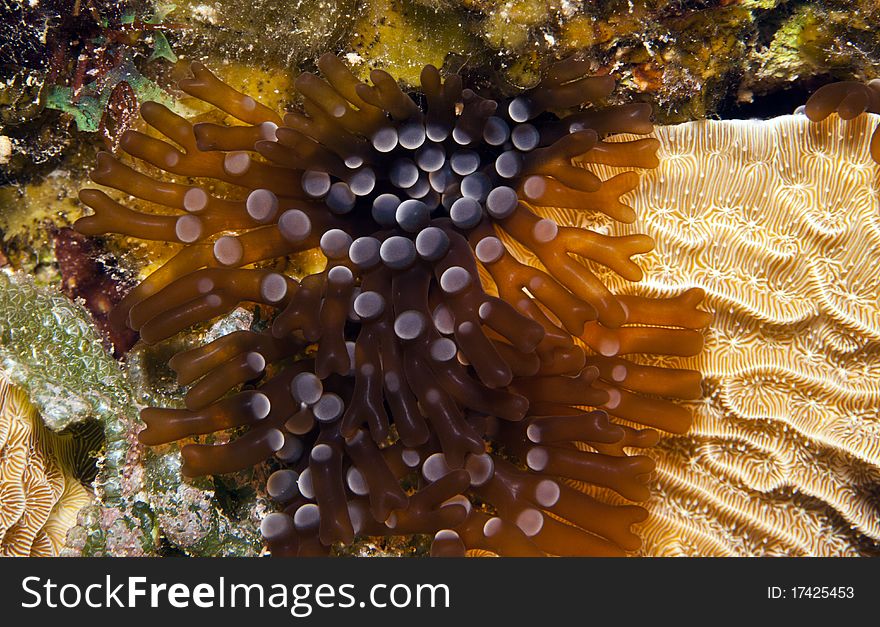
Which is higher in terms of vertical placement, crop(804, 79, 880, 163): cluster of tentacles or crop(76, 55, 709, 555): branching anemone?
crop(804, 79, 880, 163): cluster of tentacles

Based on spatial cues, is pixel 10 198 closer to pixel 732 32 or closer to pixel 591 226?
pixel 591 226

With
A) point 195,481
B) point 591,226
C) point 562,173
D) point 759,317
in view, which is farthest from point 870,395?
point 195,481

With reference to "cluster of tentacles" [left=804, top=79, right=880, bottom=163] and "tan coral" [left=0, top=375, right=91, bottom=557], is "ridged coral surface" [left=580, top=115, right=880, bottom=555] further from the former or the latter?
"tan coral" [left=0, top=375, right=91, bottom=557]

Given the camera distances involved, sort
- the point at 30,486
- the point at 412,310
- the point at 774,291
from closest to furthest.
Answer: the point at 412,310, the point at 774,291, the point at 30,486

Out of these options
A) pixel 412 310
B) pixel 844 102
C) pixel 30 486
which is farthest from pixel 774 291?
pixel 30 486

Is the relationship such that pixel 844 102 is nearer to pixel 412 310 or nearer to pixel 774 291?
pixel 774 291

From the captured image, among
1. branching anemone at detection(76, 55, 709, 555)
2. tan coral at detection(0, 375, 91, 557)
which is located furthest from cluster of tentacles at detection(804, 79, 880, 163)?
tan coral at detection(0, 375, 91, 557)
